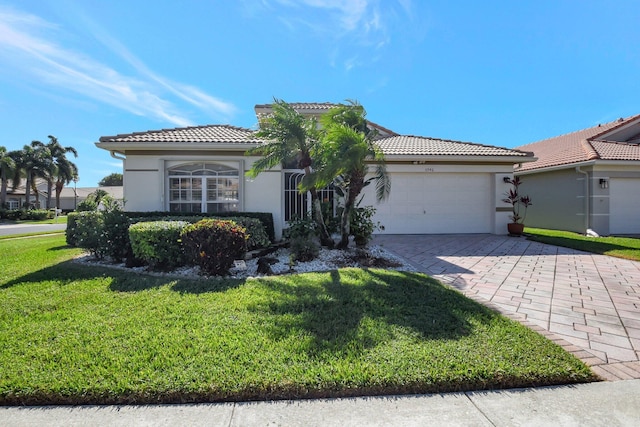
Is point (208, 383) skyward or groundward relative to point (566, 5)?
groundward

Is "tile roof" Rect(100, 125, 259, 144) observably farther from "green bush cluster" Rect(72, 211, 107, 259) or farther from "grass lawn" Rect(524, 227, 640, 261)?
"grass lawn" Rect(524, 227, 640, 261)

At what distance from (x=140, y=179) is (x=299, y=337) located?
9953 mm

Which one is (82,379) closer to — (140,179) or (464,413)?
(464,413)

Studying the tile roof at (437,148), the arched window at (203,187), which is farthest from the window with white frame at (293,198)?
the tile roof at (437,148)

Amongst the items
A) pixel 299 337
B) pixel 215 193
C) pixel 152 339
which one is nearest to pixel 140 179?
pixel 215 193

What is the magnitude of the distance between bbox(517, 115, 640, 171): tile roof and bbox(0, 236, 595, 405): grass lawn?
49.0ft

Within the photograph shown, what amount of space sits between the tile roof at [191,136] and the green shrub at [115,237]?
3.61m

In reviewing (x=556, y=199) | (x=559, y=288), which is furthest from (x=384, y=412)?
(x=556, y=199)

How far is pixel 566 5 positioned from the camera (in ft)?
31.9

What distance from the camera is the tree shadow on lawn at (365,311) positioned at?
12.2ft

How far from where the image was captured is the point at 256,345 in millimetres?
3469

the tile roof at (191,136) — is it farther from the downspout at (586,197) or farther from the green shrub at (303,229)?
the downspout at (586,197)

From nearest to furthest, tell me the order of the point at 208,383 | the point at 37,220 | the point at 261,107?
the point at 208,383
the point at 261,107
the point at 37,220

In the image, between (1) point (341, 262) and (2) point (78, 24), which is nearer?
(1) point (341, 262)
